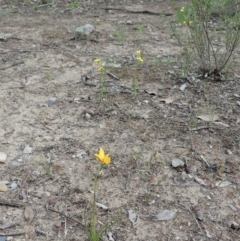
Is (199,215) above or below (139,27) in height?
above

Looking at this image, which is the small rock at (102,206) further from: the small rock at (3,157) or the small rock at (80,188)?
the small rock at (3,157)

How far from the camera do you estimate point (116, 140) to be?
3.01 m

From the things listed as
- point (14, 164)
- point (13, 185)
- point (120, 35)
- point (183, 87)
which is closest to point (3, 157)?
point (14, 164)

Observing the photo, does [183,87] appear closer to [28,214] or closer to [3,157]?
[3,157]

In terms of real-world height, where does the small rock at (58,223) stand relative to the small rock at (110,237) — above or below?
below

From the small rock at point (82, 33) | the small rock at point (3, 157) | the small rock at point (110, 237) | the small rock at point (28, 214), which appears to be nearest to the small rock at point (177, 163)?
the small rock at point (110, 237)

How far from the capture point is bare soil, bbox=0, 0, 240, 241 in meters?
2.32

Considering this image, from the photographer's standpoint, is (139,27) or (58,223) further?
(139,27)

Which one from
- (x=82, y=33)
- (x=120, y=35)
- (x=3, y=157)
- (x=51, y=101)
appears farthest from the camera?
(x=120, y=35)

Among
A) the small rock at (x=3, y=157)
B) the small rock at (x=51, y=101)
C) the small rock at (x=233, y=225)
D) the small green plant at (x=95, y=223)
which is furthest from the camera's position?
the small rock at (x=51, y=101)

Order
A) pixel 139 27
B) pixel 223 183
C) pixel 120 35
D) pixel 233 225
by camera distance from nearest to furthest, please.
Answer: pixel 233 225
pixel 223 183
pixel 120 35
pixel 139 27

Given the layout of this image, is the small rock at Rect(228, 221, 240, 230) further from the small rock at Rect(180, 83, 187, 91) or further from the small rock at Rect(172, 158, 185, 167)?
the small rock at Rect(180, 83, 187, 91)

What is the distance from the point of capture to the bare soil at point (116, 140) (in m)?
2.32

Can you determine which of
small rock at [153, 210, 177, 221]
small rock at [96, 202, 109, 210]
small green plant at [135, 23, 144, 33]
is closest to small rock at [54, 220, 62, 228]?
small rock at [96, 202, 109, 210]
